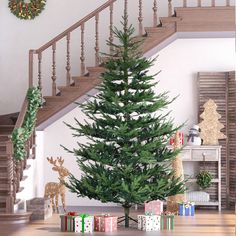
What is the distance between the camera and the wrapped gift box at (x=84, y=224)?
9008mm

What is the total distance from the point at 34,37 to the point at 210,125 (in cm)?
355

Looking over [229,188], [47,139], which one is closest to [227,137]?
[229,188]

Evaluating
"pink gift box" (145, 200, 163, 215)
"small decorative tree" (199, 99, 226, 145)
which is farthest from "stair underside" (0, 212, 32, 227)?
"small decorative tree" (199, 99, 226, 145)

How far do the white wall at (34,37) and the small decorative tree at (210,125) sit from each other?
205 centimetres

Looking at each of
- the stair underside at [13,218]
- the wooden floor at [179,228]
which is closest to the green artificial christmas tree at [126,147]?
the wooden floor at [179,228]

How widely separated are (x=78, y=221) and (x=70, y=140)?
3.50 m

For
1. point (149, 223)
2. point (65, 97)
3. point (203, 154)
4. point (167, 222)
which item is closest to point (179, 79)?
point (203, 154)

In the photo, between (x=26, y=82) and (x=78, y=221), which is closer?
(x=78, y=221)

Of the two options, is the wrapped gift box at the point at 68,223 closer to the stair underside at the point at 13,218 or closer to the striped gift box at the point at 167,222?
the stair underside at the point at 13,218

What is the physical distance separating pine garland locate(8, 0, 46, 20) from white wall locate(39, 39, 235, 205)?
198cm

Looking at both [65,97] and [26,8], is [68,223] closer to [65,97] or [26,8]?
[65,97]

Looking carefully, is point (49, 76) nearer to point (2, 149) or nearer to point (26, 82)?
point (26, 82)

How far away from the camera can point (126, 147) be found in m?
9.11

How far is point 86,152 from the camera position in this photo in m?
9.21
